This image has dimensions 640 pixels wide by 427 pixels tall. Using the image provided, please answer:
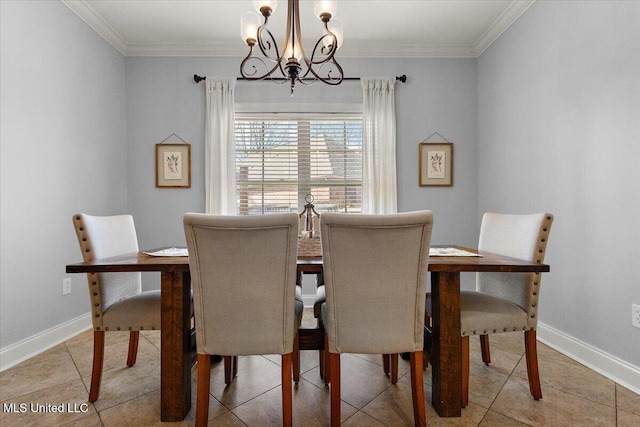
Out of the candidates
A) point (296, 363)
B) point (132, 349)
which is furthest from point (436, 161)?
point (132, 349)

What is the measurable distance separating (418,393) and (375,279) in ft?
1.78

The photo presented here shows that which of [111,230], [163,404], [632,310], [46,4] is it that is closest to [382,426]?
[163,404]

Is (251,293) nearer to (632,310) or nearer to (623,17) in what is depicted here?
(632,310)

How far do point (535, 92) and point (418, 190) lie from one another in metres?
1.30

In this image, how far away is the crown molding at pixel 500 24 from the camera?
8.70 ft

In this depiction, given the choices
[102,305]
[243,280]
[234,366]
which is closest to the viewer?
[243,280]

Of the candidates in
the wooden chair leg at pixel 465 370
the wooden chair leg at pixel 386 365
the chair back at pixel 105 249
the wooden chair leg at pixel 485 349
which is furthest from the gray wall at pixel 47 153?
the wooden chair leg at pixel 485 349

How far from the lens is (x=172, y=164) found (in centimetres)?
334

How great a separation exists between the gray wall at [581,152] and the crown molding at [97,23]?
3600mm

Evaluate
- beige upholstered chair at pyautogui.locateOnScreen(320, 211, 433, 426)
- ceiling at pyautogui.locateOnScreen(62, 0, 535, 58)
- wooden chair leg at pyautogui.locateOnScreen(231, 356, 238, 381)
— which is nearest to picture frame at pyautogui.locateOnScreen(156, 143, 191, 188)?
ceiling at pyautogui.locateOnScreen(62, 0, 535, 58)

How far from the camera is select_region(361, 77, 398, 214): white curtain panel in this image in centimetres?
331

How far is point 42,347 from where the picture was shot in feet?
7.61

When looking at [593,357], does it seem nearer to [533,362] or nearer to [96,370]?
[533,362]

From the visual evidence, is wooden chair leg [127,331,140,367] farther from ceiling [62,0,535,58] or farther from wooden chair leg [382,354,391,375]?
ceiling [62,0,535,58]
